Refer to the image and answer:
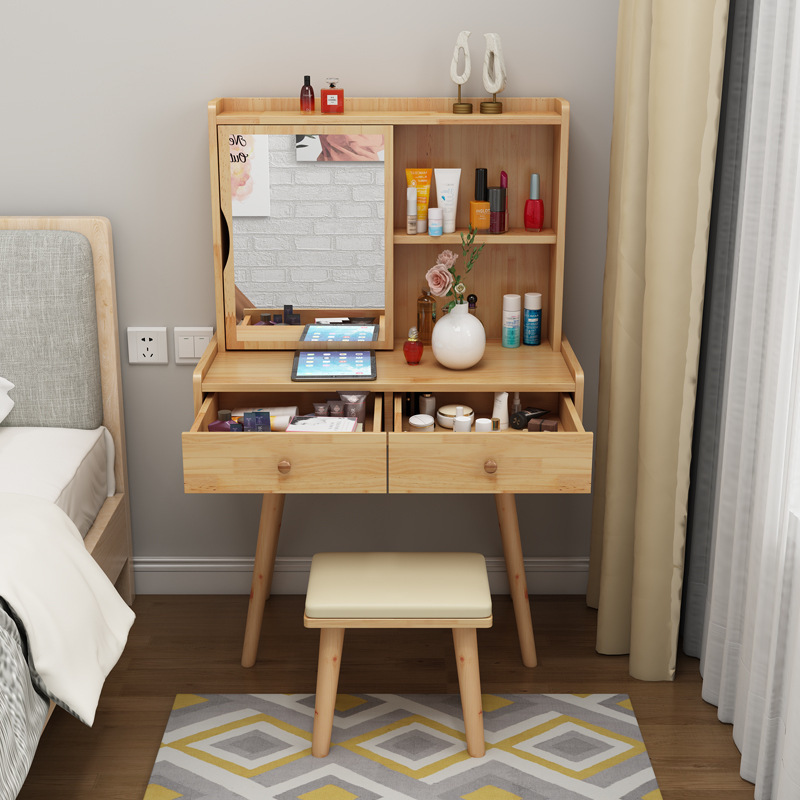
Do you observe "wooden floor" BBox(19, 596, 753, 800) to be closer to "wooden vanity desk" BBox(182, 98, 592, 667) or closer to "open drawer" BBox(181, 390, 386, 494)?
"wooden vanity desk" BBox(182, 98, 592, 667)

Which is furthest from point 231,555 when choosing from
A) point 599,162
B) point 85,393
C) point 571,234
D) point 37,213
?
point 599,162

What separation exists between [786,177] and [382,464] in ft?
3.21

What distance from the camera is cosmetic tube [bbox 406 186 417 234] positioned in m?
2.42

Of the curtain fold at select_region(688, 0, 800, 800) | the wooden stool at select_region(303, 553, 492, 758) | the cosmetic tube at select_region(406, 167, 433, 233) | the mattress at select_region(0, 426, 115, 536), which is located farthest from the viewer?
the cosmetic tube at select_region(406, 167, 433, 233)

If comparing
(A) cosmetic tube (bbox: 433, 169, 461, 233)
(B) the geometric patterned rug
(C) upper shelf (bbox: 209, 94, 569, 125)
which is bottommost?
(B) the geometric patterned rug

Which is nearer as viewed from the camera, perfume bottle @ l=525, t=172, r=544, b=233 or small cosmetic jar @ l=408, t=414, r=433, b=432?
small cosmetic jar @ l=408, t=414, r=433, b=432

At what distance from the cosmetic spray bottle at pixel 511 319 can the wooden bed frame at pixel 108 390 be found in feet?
3.36

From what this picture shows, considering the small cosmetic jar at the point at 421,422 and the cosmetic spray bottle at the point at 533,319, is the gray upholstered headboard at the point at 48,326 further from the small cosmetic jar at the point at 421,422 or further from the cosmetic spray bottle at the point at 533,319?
the cosmetic spray bottle at the point at 533,319

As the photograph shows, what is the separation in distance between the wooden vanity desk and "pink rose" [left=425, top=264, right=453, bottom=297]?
0.36 ft

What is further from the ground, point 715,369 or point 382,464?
point 715,369

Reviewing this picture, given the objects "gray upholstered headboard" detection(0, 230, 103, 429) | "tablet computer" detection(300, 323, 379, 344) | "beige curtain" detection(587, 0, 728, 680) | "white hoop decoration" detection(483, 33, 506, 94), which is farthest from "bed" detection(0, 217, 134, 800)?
"beige curtain" detection(587, 0, 728, 680)

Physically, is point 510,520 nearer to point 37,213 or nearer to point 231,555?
point 231,555

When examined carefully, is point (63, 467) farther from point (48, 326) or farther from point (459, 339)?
point (459, 339)

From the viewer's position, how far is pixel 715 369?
2.29m
